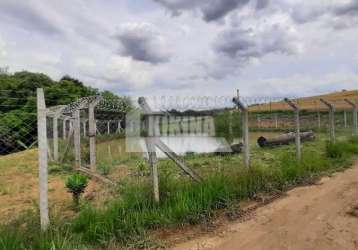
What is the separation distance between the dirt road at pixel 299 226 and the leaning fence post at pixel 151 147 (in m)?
1.01

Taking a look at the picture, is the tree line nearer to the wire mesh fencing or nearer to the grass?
the wire mesh fencing

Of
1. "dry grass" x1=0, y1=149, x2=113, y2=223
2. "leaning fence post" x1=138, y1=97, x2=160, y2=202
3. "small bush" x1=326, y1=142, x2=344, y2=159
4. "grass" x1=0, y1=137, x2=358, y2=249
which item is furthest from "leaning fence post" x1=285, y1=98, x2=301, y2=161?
"dry grass" x1=0, y1=149, x2=113, y2=223

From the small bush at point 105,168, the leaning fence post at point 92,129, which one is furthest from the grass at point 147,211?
the small bush at point 105,168

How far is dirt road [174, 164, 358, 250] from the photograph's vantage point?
4.45 meters

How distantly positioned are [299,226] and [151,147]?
2.35m

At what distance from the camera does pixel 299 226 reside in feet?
16.3

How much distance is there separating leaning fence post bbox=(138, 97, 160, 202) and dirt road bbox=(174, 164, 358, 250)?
1.01 metres

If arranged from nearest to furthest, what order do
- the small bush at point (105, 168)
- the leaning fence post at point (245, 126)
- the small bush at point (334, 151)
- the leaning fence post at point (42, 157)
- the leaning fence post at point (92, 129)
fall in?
the leaning fence post at point (42, 157) → the leaning fence post at point (245, 126) → the leaning fence post at point (92, 129) → the small bush at point (105, 168) → the small bush at point (334, 151)

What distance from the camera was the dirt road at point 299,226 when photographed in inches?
175

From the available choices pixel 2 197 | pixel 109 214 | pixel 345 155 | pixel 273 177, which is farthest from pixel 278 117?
pixel 109 214

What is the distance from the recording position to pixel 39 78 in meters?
33.9

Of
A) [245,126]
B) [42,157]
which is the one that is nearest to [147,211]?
[42,157]

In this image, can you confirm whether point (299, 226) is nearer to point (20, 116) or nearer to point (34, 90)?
point (20, 116)

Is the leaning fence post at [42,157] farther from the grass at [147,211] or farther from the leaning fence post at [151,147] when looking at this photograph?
the leaning fence post at [151,147]
